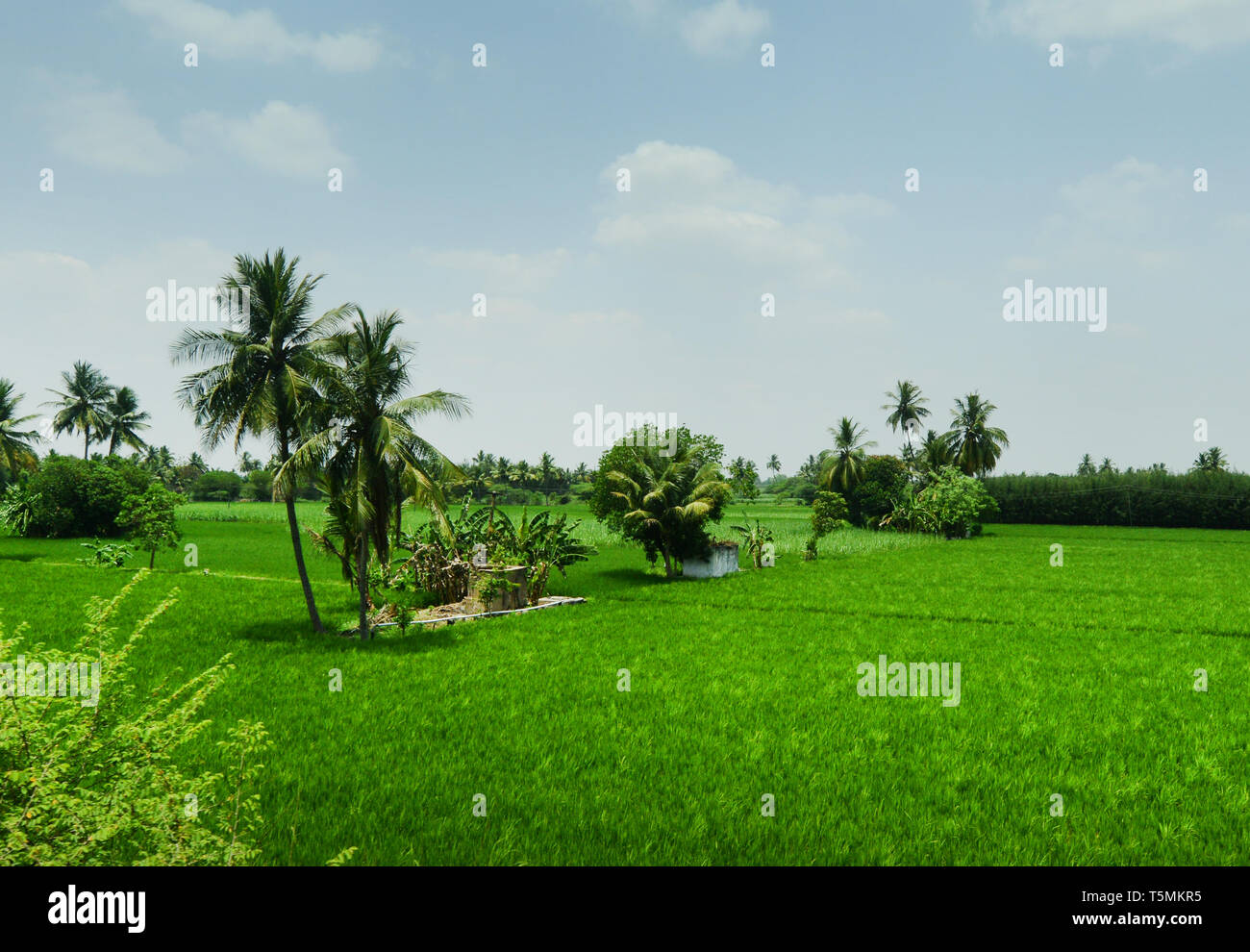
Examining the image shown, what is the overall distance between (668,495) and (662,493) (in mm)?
493

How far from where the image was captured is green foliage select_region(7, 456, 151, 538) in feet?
137

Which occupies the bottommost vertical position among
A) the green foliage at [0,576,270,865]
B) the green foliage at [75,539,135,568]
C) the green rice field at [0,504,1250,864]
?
the green rice field at [0,504,1250,864]

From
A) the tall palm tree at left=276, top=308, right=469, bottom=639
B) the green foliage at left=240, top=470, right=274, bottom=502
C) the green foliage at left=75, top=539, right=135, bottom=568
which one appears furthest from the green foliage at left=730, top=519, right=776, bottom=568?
the green foliage at left=240, top=470, right=274, bottom=502

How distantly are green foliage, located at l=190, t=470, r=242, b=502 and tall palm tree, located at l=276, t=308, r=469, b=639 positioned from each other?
4088 inches

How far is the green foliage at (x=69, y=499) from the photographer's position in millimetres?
41844

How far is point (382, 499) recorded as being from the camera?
14.6m

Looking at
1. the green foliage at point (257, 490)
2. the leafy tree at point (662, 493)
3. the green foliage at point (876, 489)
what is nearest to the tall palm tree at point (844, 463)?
the green foliage at point (876, 489)

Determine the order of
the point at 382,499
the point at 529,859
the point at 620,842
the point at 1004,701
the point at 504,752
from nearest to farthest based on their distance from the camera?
the point at 529,859
the point at 620,842
the point at 504,752
the point at 1004,701
the point at 382,499

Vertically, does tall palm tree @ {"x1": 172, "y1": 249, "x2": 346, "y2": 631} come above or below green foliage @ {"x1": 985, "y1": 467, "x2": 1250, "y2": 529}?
above

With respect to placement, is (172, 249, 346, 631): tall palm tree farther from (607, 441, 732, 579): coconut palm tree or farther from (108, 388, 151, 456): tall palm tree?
(108, 388, 151, 456): tall palm tree

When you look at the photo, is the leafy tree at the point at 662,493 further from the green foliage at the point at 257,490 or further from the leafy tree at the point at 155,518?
the green foliage at the point at 257,490
